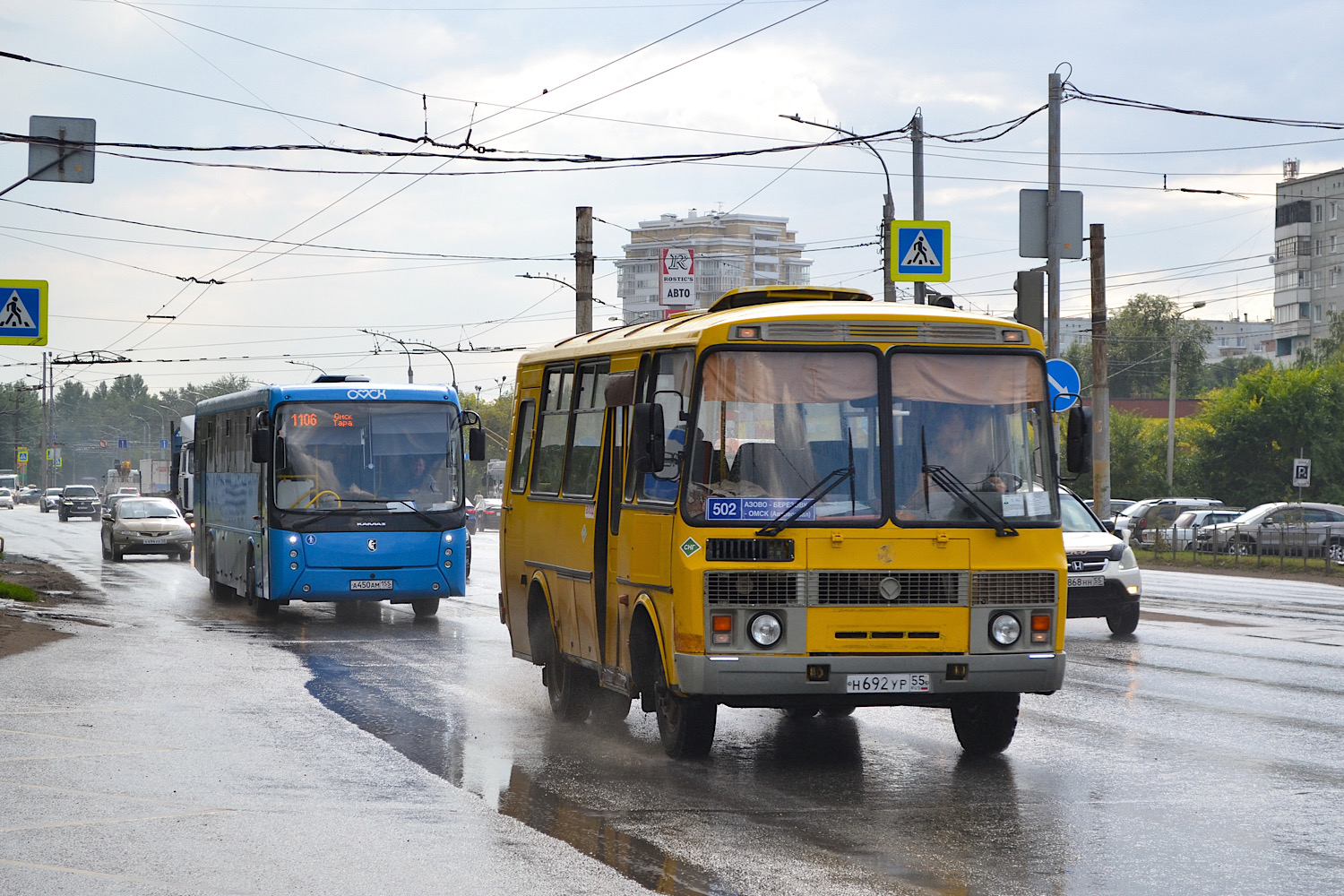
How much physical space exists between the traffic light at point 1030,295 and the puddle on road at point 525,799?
32.4 feet

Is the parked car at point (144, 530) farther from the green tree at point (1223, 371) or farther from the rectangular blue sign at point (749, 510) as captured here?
the green tree at point (1223, 371)

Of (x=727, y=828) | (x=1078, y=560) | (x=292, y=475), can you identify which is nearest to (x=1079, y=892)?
(x=727, y=828)

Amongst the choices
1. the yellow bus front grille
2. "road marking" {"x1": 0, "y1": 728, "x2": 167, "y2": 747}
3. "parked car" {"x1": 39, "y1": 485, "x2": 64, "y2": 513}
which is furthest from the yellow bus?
"parked car" {"x1": 39, "y1": 485, "x2": 64, "y2": 513}

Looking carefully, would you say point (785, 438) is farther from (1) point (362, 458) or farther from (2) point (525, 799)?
(1) point (362, 458)

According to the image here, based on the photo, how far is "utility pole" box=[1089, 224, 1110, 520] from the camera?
36.9 m

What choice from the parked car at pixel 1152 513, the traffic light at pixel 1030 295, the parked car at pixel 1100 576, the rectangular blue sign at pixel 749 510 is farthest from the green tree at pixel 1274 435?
the rectangular blue sign at pixel 749 510

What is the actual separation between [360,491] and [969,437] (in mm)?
12552

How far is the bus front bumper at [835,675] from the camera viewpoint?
923cm

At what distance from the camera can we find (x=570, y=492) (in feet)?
38.7

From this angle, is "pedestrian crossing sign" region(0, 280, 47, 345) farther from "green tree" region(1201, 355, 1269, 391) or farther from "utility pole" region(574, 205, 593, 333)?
"green tree" region(1201, 355, 1269, 391)

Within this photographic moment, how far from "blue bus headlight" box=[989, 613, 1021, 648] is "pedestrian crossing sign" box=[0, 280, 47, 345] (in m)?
18.4

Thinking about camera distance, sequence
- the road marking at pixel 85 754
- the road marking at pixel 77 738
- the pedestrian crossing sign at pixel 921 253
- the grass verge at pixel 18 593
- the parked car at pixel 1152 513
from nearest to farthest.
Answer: the road marking at pixel 85 754
the road marking at pixel 77 738
the grass verge at pixel 18 593
the pedestrian crossing sign at pixel 921 253
the parked car at pixel 1152 513

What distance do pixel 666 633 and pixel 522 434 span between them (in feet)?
13.7

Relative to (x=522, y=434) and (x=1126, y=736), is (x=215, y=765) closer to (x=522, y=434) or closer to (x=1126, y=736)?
(x=522, y=434)
